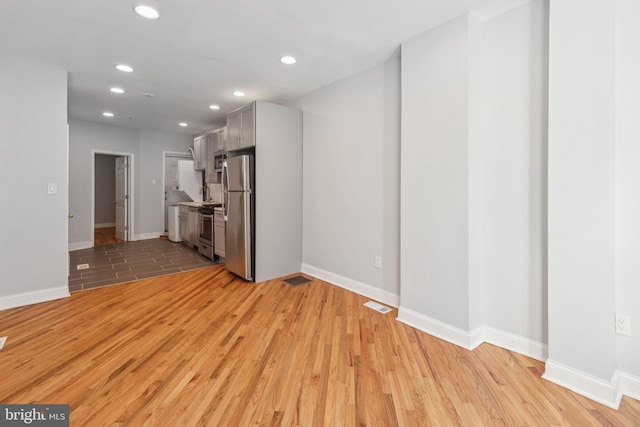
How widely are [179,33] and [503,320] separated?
3624 millimetres

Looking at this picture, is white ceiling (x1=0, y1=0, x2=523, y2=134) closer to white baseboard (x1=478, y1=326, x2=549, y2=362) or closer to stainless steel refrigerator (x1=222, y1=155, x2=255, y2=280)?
stainless steel refrigerator (x1=222, y1=155, x2=255, y2=280)

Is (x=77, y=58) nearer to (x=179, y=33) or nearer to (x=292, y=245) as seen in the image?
(x=179, y=33)

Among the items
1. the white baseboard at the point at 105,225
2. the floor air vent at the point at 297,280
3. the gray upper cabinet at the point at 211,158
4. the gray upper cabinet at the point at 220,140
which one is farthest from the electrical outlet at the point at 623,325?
the white baseboard at the point at 105,225

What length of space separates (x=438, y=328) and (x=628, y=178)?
165 cm

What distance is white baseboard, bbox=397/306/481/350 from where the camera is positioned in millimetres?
2398

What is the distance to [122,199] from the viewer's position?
22.8 feet

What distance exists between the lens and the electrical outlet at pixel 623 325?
188cm

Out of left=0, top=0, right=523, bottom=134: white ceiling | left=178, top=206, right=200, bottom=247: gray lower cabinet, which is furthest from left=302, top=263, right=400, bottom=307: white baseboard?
left=178, top=206, right=200, bottom=247: gray lower cabinet

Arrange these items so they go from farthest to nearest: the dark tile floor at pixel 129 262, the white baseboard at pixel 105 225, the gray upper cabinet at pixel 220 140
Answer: the white baseboard at pixel 105 225, the gray upper cabinet at pixel 220 140, the dark tile floor at pixel 129 262

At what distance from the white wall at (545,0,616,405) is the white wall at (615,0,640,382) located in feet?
0.43

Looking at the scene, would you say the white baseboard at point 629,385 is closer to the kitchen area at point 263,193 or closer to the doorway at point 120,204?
the kitchen area at point 263,193

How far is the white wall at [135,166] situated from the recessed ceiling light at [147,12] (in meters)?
4.91

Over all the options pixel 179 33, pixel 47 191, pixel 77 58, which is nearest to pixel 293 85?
pixel 179 33

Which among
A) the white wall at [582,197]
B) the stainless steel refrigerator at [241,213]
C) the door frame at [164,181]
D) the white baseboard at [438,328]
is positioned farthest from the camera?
the door frame at [164,181]
